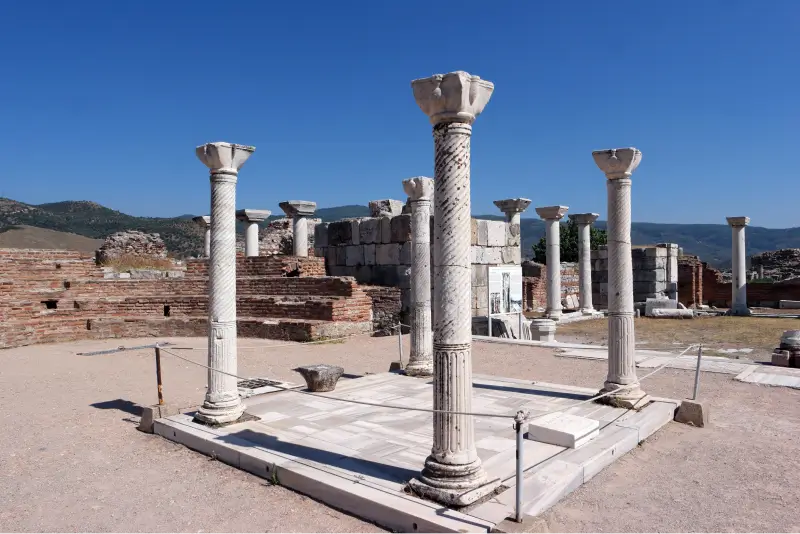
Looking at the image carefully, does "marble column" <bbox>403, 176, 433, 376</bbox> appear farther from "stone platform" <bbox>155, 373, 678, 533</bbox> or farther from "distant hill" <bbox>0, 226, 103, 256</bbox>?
"distant hill" <bbox>0, 226, 103, 256</bbox>

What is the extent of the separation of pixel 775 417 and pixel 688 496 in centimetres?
337

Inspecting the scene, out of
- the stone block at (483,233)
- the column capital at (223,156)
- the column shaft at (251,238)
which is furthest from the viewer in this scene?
the column shaft at (251,238)

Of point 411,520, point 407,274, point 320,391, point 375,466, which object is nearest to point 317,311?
point 407,274

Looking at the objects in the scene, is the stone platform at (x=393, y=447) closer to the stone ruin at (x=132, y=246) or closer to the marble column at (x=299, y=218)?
the marble column at (x=299, y=218)

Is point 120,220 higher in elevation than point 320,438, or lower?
higher

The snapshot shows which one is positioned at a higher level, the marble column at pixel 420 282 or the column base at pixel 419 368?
the marble column at pixel 420 282

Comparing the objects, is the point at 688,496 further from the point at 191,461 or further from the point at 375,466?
the point at 191,461

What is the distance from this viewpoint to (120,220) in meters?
87.7

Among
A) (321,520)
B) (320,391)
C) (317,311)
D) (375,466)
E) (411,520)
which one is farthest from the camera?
(317,311)

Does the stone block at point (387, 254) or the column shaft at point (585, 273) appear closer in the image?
the stone block at point (387, 254)

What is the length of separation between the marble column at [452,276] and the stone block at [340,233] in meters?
13.9

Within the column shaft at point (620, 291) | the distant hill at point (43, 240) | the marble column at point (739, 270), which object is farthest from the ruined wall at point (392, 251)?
the distant hill at point (43, 240)

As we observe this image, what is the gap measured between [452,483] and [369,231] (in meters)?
13.8

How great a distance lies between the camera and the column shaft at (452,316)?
491cm
